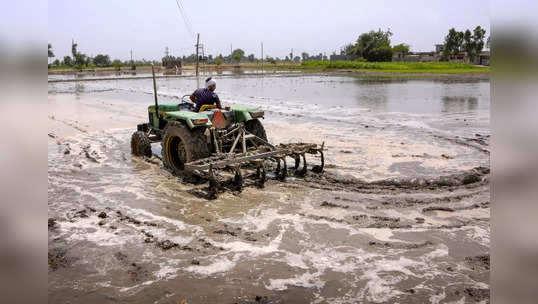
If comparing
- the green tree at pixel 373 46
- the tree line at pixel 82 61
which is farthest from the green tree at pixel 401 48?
the tree line at pixel 82 61

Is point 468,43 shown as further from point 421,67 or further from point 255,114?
point 255,114

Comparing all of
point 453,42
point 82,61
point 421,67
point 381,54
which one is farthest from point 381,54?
point 82,61

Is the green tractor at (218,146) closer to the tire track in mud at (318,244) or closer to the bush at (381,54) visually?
the tire track in mud at (318,244)

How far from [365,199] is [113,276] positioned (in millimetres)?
3687

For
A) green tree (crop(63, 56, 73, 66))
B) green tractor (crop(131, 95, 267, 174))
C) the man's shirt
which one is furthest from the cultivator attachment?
green tree (crop(63, 56, 73, 66))

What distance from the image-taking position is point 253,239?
4.91 meters

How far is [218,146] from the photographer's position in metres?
7.03

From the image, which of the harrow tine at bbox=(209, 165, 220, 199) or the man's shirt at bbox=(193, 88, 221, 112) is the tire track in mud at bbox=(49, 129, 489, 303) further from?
the man's shirt at bbox=(193, 88, 221, 112)

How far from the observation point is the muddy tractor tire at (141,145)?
28.9ft

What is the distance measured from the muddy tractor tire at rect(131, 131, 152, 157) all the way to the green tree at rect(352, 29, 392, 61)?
6846cm

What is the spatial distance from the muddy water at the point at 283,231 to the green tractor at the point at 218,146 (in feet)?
1.01

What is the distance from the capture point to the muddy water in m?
3.86

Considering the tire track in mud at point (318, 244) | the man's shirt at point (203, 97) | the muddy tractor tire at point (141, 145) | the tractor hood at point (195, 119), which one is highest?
the man's shirt at point (203, 97)

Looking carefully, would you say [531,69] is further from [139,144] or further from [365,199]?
[139,144]
